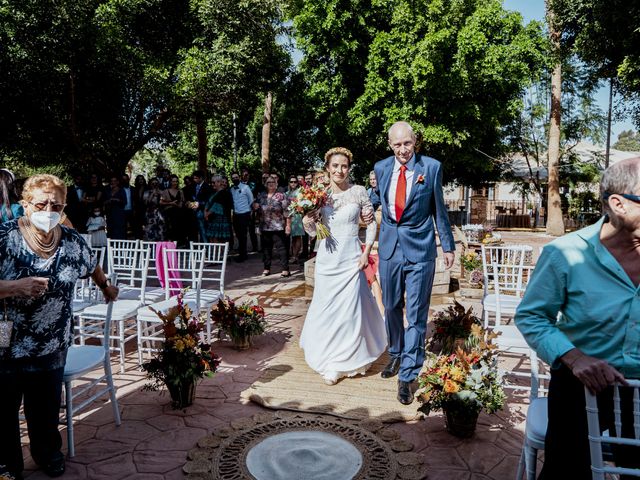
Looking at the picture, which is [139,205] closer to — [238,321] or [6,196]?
[238,321]

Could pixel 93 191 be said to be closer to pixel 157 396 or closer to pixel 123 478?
pixel 157 396

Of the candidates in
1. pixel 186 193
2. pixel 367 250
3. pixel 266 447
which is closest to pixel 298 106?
pixel 186 193

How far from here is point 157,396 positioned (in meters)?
4.46

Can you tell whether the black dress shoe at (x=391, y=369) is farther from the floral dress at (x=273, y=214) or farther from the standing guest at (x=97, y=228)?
the standing guest at (x=97, y=228)

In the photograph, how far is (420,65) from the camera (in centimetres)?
1581

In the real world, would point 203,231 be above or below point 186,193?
below

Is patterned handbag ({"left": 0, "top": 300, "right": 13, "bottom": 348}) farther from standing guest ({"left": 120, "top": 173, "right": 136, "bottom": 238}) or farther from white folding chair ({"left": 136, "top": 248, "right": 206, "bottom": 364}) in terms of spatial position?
standing guest ({"left": 120, "top": 173, "right": 136, "bottom": 238})

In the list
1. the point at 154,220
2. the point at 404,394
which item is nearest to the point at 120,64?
the point at 154,220

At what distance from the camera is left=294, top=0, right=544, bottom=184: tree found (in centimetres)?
1623

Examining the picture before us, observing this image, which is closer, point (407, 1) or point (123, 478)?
point (123, 478)

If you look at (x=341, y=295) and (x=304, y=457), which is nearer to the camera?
(x=304, y=457)

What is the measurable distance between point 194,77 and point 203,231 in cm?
335

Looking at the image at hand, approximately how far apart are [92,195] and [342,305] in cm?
794

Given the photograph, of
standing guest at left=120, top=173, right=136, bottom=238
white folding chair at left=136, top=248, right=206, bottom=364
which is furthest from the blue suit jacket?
standing guest at left=120, top=173, right=136, bottom=238
